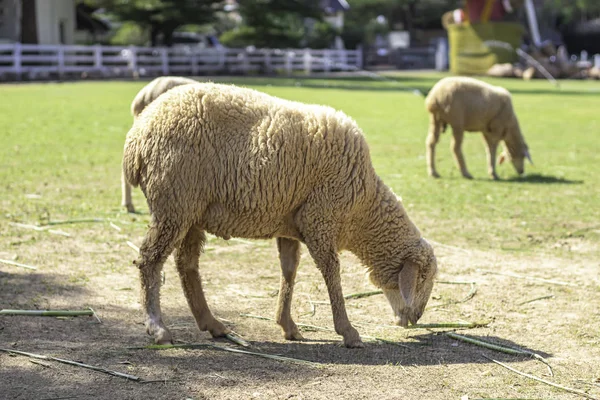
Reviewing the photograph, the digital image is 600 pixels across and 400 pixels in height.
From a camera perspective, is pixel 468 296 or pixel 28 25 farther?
pixel 28 25

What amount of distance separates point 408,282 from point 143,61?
33202 millimetres

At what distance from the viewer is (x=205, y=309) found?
215 inches

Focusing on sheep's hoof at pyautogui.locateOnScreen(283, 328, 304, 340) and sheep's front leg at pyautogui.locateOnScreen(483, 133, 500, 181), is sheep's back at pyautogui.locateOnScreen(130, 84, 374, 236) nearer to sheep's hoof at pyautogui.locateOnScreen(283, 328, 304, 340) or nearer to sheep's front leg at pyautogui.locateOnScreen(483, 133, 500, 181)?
sheep's hoof at pyautogui.locateOnScreen(283, 328, 304, 340)

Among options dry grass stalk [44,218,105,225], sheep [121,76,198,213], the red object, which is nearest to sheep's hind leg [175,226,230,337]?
sheep [121,76,198,213]

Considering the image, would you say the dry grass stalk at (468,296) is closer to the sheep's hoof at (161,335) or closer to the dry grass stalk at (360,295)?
the dry grass stalk at (360,295)

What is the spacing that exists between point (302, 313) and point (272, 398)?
70.0 inches

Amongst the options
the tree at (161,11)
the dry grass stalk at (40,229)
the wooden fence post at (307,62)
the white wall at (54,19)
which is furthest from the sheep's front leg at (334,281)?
the wooden fence post at (307,62)

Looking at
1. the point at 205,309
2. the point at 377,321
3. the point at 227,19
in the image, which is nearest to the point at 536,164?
the point at 377,321

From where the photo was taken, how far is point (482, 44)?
41188 mm

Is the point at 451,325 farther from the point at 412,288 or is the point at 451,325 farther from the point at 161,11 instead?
the point at 161,11

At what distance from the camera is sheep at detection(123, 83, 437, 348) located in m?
5.13

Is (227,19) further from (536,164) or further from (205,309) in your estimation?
(205,309)

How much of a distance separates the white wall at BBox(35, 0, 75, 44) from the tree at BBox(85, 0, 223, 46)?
2386 mm

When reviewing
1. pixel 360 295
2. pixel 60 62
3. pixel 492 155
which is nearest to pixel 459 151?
pixel 492 155
